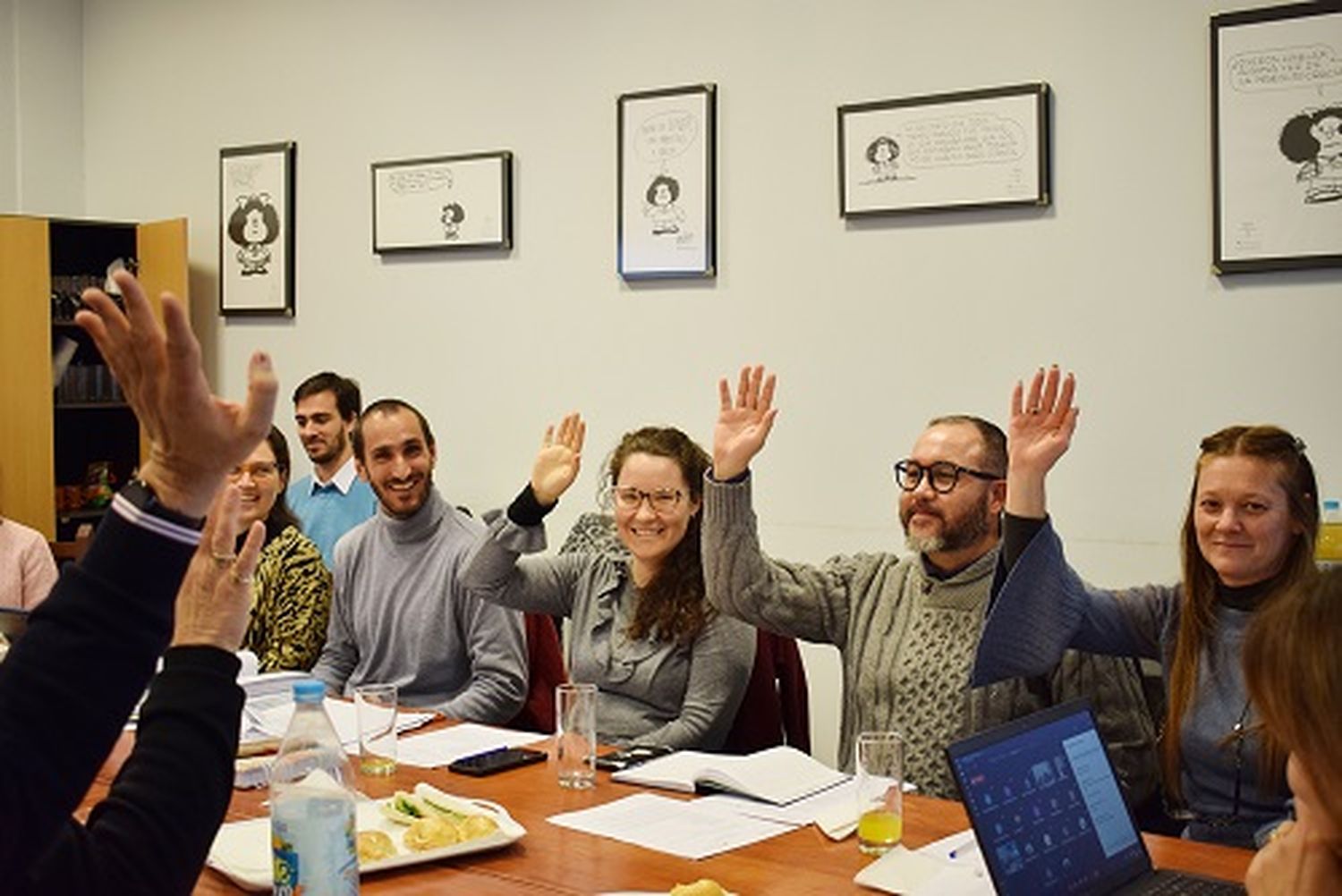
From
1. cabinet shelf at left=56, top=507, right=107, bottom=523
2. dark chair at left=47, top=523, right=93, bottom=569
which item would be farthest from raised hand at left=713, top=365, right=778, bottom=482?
cabinet shelf at left=56, top=507, right=107, bottom=523

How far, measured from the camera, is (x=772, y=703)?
11.3 feet

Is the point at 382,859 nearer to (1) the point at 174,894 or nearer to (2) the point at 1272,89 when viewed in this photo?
(1) the point at 174,894

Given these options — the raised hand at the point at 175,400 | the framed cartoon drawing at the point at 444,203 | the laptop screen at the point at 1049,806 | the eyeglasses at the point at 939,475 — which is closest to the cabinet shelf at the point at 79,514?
the framed cartoon drawing at the point at 444,203

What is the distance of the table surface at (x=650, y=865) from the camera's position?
2111 mm

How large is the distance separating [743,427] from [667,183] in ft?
6.02

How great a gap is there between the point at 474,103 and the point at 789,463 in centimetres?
174

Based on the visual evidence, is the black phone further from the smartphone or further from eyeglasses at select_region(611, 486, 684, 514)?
eyeglasses at select_region(611, 486, 684, 514)

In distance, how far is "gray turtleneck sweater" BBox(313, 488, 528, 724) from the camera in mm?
3732

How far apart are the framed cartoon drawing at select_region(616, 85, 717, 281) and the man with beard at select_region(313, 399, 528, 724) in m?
1.21

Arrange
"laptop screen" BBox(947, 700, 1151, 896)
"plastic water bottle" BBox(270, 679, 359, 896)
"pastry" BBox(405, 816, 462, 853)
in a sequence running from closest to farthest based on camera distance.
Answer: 1. "plastic water bottle" BBox(270, 679, 359, 896)
2. "laptop screen" BBox(947, 700, 1151, 896)
3. "pastry" BBox(405, 816, 462, 853)

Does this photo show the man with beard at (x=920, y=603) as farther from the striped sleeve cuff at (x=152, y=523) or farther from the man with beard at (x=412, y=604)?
the striped sleeve cuff at (x=152, y=523)

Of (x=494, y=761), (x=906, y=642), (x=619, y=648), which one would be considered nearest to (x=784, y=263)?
(x=619, y=648)

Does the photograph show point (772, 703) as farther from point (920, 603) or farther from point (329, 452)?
point (329, 452)

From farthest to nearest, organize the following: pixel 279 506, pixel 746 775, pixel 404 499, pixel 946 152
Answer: pixel 279 506
pixel 946 152
pixel 404 499
pixel 746 775
